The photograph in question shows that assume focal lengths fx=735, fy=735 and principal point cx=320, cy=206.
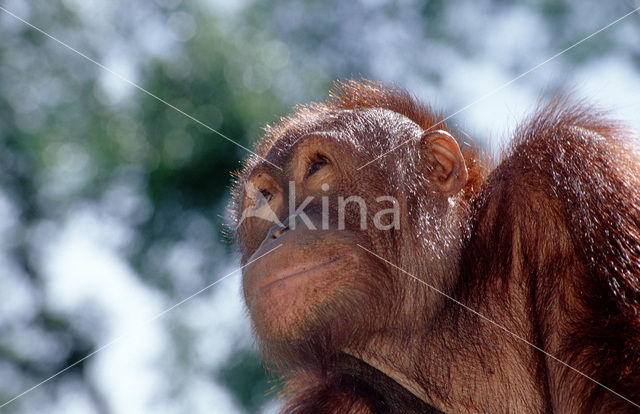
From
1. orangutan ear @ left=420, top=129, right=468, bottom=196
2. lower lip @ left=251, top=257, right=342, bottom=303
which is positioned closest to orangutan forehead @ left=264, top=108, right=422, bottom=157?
orangutan ear @ left=420, top=129, right=468, bottom=196

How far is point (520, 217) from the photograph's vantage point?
263cm

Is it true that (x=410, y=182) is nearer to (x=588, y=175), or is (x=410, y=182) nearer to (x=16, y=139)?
(x=588, y=175)

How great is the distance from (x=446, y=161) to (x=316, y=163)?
531mm

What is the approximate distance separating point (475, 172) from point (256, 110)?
14.2 feet

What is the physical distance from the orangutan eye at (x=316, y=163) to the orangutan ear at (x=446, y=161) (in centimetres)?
43

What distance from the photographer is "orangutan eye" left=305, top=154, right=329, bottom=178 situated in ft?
9.87

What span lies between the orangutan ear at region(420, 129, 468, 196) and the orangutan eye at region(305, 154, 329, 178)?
1.41ft

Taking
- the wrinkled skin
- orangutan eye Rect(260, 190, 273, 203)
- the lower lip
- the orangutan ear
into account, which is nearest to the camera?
the wrinkled skin

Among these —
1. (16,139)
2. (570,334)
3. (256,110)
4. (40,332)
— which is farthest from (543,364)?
(16,139)

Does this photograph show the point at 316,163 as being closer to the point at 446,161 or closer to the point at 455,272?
the point at 446,161

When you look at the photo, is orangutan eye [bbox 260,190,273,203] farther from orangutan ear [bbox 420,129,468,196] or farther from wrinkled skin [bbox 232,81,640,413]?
orangutan ear [bbox 420,129,468,196]

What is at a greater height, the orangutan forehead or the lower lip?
the orangutan forehead

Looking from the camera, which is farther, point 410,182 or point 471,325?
point 410,182

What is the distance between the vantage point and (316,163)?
3037mm
